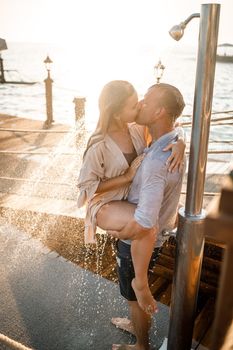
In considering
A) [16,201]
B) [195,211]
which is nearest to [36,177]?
[16,201]

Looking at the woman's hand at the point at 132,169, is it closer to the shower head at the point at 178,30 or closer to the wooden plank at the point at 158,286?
the shower head at the point at 178,30

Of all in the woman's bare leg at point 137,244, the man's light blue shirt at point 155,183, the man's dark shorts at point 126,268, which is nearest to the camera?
the man's light blue shirt at point 155,183

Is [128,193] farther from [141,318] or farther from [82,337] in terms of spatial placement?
[82,337]

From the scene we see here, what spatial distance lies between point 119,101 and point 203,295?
2.31m

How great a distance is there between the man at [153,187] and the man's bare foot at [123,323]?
0.29 m

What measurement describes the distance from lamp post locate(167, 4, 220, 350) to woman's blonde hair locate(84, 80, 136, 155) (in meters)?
0.54

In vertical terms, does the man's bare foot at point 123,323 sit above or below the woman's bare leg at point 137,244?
below

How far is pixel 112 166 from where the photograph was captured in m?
2.38

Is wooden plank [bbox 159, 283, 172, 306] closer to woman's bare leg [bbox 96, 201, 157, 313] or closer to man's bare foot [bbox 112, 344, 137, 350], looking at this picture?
man's bare foot [bbox 112, 344, 137, 350]

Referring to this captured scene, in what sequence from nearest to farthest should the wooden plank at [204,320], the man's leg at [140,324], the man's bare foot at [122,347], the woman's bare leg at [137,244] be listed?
the woman's bare leg at [137,244]
the man's leg at [140,324]
the man's bare foot at [122,347]
the wooden plank at [204,320]

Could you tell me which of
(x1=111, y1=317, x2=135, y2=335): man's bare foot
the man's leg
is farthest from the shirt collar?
(x1=111, y1=317, x2=135, y2=335): man's bare foot

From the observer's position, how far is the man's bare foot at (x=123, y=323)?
293 cm

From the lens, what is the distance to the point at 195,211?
6.42ft

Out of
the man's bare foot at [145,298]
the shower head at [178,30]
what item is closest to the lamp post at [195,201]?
the shower head at [178,30]
